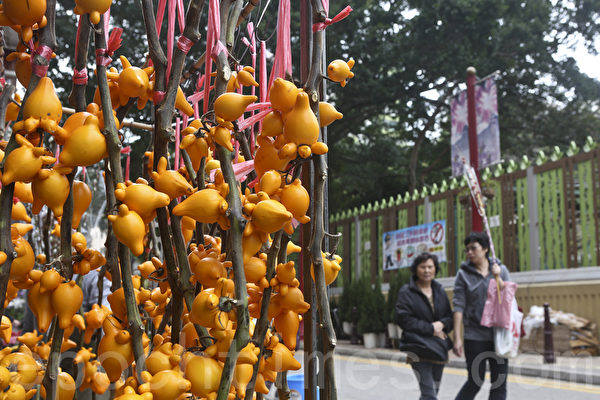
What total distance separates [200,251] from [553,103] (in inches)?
653

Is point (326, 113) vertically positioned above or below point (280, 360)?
above

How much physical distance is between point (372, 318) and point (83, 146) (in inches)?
453

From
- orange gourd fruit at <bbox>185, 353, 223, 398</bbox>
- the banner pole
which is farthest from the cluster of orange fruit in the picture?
the banner pole

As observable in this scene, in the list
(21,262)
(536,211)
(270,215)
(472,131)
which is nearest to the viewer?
(270,215)

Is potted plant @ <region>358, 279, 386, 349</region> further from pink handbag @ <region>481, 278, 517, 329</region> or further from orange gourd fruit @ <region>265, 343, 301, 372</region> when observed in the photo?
orange gourd fruit @ <region>265, 343, 301, 372</region>

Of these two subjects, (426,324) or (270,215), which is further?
(426,324)

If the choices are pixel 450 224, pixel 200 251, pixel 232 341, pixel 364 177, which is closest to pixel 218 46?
pixel 200 251

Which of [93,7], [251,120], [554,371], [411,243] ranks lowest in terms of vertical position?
[554,371]

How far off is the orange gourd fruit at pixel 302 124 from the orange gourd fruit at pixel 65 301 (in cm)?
32

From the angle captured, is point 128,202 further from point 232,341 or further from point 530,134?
point 530,134

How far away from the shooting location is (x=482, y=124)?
1002 cm

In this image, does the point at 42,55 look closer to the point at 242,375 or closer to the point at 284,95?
the point at 284,95

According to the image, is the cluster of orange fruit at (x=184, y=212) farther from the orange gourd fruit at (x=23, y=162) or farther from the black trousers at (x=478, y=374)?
the black trousers at (x=478, y=374)

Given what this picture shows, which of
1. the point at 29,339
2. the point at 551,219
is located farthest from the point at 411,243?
the point at 29,339
